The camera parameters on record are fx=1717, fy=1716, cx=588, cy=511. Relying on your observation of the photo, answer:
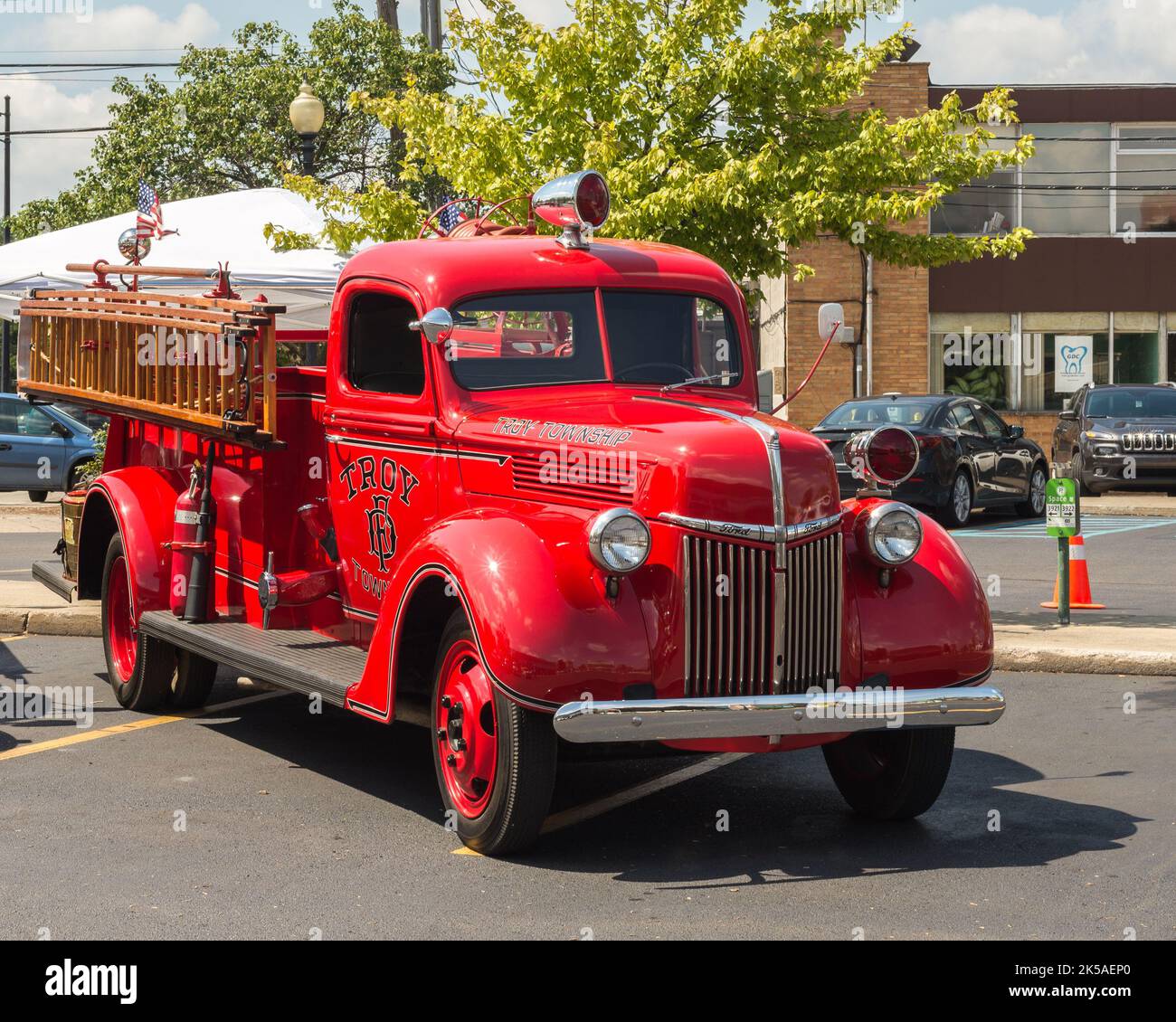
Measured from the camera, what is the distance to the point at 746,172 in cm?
1214

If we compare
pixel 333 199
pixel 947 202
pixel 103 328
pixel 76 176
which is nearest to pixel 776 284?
pixel 947 202

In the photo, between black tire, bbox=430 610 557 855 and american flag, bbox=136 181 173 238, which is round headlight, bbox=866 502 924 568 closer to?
black tire, bbox=430 610 557 855

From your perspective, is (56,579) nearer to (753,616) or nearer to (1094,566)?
(753,616)

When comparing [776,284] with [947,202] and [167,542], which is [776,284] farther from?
[167,542]

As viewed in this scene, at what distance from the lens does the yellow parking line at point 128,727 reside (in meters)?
8.18

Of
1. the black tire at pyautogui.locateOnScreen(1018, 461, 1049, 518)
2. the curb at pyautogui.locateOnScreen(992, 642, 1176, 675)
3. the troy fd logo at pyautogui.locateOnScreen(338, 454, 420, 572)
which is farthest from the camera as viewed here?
the black tire at pyautogui.locateOnScreen(1018, 461, 1049, 518)

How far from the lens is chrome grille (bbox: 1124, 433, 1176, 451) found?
23875 millimetres

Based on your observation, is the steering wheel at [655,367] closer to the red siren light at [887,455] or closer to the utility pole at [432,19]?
the red siren light at [887,455]

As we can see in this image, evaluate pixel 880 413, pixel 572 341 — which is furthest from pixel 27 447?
pixel 572 341

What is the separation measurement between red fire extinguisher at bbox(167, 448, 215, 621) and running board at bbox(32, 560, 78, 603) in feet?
5.15

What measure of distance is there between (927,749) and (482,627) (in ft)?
6.20

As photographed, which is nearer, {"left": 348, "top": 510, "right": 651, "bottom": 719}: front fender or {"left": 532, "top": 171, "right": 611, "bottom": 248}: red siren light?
{"left": 348, "top": 510, "right": 651, "bottom": 719}: front fender

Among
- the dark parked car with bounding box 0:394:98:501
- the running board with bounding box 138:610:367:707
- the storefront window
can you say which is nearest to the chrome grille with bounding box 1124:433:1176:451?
the storefront window

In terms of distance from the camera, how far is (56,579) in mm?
10344
